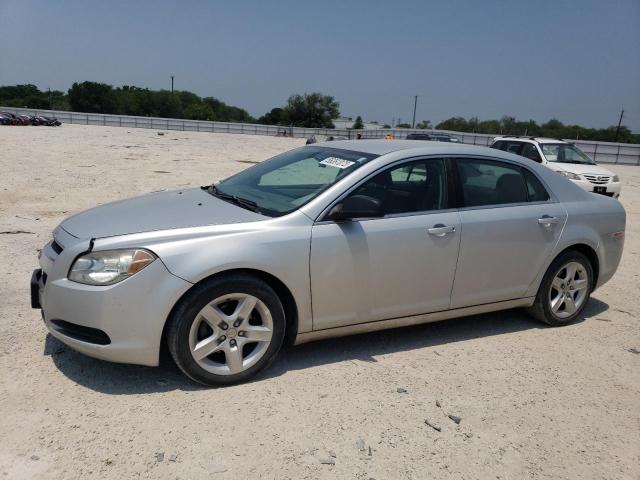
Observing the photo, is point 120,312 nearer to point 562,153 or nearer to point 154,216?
point 154,216

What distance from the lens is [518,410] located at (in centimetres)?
343

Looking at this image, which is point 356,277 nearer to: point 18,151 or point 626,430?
point 626,430

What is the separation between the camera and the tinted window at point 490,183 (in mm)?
4309

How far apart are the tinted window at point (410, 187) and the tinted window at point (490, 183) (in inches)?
8.3

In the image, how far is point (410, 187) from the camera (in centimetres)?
413

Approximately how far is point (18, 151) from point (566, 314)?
18.8 metres

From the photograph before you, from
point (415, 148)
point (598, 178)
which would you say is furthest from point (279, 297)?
point (598, 178)

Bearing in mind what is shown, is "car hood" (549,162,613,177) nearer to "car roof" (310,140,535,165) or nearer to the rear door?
the rear door

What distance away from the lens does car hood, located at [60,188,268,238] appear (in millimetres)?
3447

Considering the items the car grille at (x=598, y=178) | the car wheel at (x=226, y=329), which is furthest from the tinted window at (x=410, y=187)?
the car grille at (x=598, y=178)

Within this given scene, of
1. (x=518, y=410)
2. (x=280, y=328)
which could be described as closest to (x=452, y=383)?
(x=518, y=410)

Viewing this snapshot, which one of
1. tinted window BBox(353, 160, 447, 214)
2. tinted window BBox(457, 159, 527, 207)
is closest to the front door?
tinted window BBox(353, 160, 447, 214)

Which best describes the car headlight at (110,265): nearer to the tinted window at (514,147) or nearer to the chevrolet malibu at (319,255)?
the chevrolet malibu at (319,255)

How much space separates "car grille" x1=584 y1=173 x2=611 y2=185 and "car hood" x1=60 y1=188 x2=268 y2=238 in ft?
39.9
